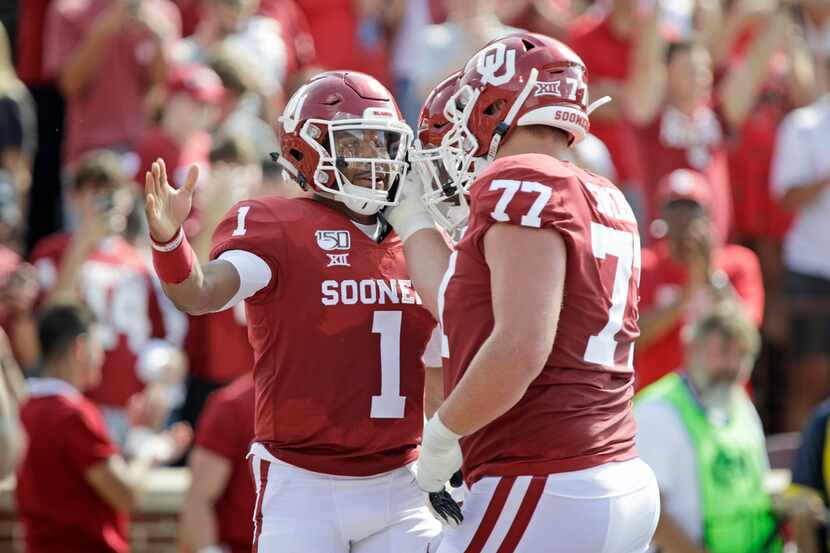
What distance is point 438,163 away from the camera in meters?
4.24

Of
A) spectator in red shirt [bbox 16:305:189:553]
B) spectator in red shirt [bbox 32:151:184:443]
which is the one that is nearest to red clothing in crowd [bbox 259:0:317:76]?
spectator in red shirt [bbox 32:151:184:443]

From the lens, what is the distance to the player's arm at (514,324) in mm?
3469

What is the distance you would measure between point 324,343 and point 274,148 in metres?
4.63

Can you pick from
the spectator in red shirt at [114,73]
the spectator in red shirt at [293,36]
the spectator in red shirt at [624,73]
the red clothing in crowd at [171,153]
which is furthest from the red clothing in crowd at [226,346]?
the spectator in red shirt at [624,73]

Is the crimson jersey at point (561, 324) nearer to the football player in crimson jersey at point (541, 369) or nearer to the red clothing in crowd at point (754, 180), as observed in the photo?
the football player in crimson jersey at point (541, 369)

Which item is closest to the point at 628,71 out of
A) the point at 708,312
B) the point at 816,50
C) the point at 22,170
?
the point at 816,50

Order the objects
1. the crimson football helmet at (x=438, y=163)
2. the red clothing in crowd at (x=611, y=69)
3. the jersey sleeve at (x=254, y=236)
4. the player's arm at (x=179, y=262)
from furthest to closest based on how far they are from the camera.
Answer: the red clothing in crowd at (x=611, y=69)
the crimson football helmet at (x=438, y=163)
the jersey sleeve at (x=254, y=236)
the player's arm at (x=179, y=262)

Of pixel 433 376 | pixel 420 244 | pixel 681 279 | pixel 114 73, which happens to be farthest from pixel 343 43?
pixel 420 244

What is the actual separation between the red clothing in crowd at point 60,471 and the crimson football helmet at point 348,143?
240 cm

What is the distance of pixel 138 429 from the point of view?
7.11 meters

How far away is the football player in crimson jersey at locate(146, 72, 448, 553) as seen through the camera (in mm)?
4121

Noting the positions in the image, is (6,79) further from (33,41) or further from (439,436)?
(439,436)

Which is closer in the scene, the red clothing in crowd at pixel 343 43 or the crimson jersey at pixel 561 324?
the crimson jersey at pixel 561 324

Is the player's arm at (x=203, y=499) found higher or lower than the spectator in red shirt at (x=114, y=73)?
lower
